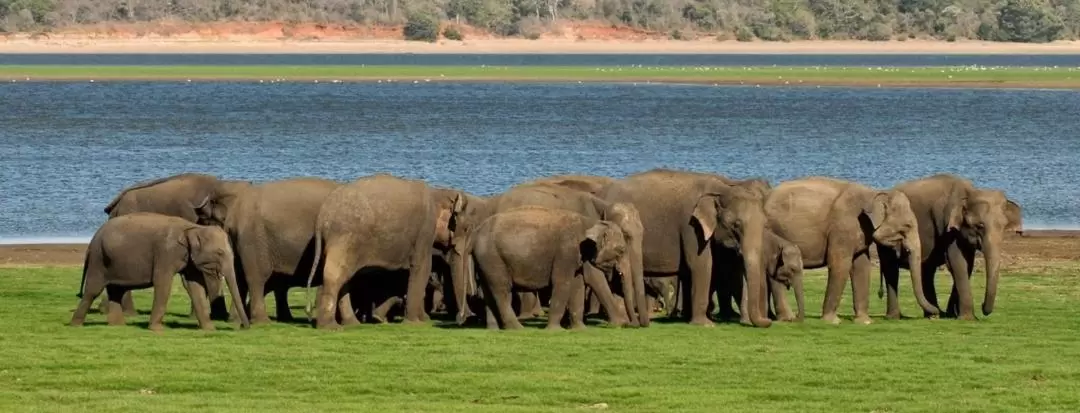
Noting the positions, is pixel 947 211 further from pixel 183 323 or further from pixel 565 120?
pixel 565 120

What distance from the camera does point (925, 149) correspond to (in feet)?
221

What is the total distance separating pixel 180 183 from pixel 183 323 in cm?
181

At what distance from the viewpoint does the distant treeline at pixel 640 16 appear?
162m

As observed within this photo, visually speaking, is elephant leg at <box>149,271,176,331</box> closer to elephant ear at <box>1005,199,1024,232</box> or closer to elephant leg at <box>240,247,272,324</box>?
elephant leg at <box>240,247,272,324</box>

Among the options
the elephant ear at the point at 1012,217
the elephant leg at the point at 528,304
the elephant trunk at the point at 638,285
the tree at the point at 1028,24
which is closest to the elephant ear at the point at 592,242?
the elephant trunk at the point at 638,285

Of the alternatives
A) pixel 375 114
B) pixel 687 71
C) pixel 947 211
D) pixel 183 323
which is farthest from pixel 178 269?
pixel 687 71

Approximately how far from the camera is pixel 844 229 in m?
22.0

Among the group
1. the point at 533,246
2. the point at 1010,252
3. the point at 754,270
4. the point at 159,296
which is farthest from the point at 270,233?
the point at 1010,252

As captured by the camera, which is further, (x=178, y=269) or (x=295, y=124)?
(x=295, y=124)

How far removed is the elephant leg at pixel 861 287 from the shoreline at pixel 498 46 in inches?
5279

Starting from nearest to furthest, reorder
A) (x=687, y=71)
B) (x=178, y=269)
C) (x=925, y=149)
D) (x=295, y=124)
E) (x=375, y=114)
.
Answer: (x=178, y=269)
(x=925, y=149)
(x=295, y=124)
(x=375, y=114)
(x=687, y=71)

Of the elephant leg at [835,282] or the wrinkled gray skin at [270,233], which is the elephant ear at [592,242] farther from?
the elephant leg at [835,282]

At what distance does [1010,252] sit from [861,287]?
9.38 m

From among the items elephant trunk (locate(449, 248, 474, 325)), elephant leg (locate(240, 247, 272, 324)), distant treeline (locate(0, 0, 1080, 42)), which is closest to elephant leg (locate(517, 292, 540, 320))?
elephant trunk (locate(449, 248, 474, 325))
